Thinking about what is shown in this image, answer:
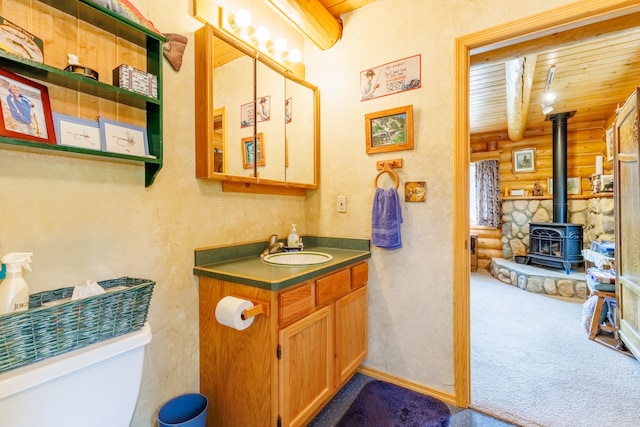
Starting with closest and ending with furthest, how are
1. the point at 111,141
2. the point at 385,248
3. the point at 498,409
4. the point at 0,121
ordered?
the point at 0,121, the point at 111,141, the point at 498,409, the point at 385,248

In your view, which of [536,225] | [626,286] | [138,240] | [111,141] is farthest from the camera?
[536,225]

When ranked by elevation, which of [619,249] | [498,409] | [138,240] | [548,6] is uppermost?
[548,6]

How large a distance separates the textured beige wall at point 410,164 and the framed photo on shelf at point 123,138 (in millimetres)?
1208

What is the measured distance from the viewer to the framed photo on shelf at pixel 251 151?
1.65 m

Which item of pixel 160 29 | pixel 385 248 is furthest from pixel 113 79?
pixel 385 248

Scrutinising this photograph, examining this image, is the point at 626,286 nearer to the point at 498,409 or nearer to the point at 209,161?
the point at 498,409

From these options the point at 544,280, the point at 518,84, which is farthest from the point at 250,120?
the point at 544,280

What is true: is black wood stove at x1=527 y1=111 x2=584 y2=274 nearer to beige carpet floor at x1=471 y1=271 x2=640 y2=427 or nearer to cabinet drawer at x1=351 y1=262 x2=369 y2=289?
beige carpet floor at x1=471 y1=271 x2=640 y2=427

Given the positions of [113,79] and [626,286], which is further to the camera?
[626,286]

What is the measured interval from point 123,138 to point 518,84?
3376 millimetres

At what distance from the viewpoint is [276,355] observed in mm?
1202

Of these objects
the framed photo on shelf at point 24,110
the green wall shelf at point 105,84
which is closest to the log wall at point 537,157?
the green wall shelf at point 105,84

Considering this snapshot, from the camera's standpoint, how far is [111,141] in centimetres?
111

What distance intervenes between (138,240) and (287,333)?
0.77 meters
